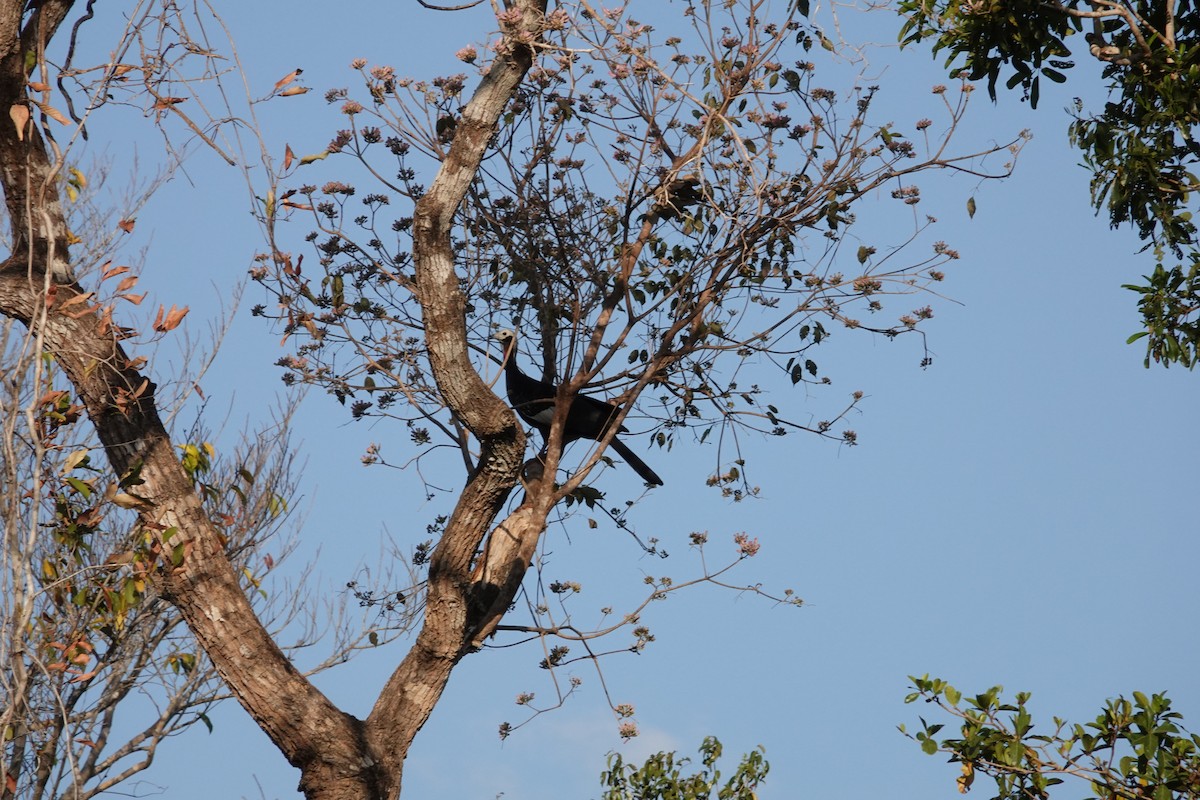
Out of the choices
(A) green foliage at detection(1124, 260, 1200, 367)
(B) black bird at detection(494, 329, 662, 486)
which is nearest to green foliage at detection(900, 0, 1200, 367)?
(A) green foliage at detection(1124, 260, 1200, 367)

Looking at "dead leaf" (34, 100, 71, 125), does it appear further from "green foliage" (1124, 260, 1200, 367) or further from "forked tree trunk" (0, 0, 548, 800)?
"green foliage" (1124, 260, 1200, 367)

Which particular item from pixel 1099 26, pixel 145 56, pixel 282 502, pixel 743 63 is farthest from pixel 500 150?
pixel 1099 26

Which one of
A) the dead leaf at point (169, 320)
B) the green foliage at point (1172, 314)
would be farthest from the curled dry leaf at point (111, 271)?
the green foliage at point (1172, 314)

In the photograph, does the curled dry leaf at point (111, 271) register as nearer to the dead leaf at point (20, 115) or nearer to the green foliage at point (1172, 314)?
the dead leaf at point (20, 115)

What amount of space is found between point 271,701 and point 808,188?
369 centimetres

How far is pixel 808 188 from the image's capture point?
5.95m

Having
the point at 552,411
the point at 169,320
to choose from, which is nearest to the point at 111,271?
the point at 169,320

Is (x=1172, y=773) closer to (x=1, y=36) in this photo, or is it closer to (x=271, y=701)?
(x=271, y=701)

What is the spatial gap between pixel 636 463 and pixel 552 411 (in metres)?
0.69

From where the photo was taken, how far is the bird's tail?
6.81 metres

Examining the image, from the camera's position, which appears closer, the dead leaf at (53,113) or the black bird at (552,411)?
the dead leaf at (53,113)

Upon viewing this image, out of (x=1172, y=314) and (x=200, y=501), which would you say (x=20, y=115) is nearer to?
(x=200, y=501)

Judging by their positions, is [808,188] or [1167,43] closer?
[1167,43]

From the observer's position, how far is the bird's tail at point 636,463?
6.81 metres
